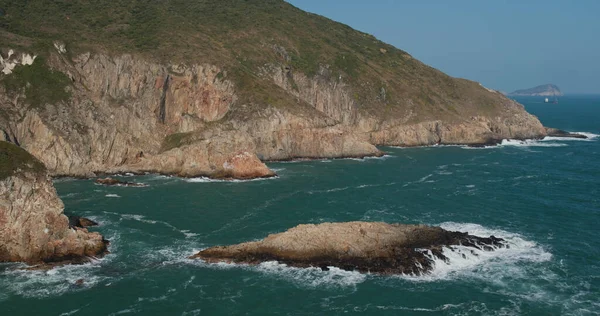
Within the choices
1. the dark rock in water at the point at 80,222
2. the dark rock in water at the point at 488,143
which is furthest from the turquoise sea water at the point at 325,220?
the dark rock in water at the point at 488,143

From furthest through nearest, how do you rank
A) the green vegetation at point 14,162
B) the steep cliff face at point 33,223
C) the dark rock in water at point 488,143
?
the dark rock in water at point 488,143 → the green vegetation at point 14,162 → the steep cliff face at point 33,223

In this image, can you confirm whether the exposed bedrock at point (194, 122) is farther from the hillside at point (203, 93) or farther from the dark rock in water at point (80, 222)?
the dark rock in water at point (80, 222)

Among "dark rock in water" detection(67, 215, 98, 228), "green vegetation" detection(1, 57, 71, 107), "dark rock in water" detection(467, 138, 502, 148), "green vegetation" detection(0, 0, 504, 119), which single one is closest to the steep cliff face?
"dark rock in water" detection(67, 215, 98, 228)

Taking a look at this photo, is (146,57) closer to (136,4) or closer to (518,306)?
(136,4)

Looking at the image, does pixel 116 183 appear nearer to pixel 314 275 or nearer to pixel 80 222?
pixel 80 222

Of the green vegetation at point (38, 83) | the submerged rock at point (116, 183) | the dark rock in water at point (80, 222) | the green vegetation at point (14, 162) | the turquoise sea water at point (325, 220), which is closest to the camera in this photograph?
the turquoise sea water at point (325, 220)

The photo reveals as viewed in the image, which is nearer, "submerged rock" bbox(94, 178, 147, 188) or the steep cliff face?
the steep cliff face

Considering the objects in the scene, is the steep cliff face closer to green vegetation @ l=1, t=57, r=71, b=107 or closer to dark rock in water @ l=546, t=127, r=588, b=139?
green vegetation @ l=1, t=57, r=71, b=107
